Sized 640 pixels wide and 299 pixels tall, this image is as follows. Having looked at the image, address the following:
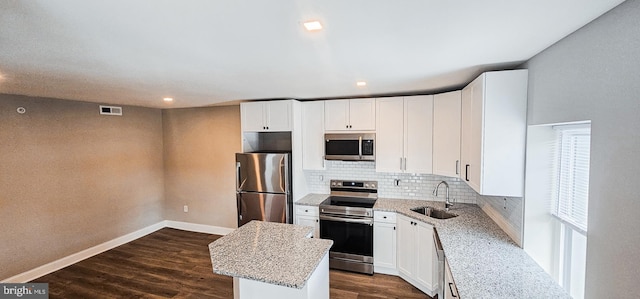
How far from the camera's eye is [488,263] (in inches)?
77.7

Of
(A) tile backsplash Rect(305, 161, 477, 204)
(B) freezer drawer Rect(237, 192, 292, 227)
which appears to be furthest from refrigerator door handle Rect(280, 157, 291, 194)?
(A) tile backsplash Rect(305, 161, 477, 204)

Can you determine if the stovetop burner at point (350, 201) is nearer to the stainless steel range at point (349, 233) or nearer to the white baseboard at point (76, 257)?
the stainless steel range at point (349, 233)

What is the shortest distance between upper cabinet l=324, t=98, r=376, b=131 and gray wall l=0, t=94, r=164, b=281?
3632 mm

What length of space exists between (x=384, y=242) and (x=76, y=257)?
4.53 metres

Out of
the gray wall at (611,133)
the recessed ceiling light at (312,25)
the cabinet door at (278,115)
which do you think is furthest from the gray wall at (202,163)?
the gray wall at (611,133)

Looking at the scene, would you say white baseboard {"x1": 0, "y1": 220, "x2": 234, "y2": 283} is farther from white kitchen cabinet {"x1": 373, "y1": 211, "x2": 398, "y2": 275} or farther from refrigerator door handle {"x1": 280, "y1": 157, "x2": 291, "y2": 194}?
white kitchen cabinet {"x1": 373, "y1": 211, "x2": 398, "y2": 275}

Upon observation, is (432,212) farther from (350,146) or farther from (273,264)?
(273,264)

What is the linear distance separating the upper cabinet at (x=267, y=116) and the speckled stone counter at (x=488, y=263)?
2.27 meters

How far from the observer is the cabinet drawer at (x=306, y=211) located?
149 inches

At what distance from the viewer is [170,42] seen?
156cm

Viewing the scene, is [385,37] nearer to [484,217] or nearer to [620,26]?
[620,26]

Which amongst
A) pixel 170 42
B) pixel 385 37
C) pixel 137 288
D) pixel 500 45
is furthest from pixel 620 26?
pixel 137 288

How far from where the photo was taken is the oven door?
352 centimetres

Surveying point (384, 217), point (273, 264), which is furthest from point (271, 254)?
point (384, 217)
